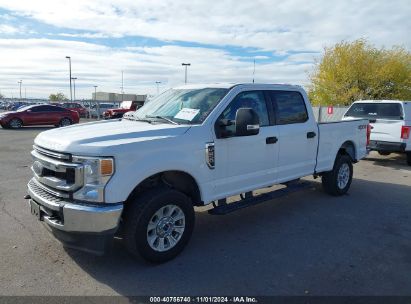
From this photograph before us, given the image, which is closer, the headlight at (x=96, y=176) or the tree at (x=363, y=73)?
the headlight at (x=96, y=176)

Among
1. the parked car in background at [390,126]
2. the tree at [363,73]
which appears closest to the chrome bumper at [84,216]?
the parked car in background at [390,126]

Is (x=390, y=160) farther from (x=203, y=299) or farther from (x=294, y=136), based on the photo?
(x=203, y=299)

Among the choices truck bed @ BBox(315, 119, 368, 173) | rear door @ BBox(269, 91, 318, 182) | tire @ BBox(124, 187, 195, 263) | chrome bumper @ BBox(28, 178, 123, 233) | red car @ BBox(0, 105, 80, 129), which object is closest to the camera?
chrome bumper @ BBox(28, 178, 123, 233)

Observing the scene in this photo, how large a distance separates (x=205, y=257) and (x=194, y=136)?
1407mm

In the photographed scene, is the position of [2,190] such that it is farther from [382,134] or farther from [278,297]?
[382,134]

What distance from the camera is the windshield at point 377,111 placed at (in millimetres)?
11240

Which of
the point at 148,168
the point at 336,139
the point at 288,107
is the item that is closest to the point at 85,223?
the point at 148,168

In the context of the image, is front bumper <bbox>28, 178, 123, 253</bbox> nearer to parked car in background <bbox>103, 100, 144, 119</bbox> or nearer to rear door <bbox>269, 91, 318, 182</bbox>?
rear door <bbox>269, 91, 318, 182</bbox>

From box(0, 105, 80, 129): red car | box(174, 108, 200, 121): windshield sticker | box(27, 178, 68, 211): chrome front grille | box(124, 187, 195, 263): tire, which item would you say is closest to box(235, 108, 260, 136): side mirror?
box(174, 108, 200, 121): windshield sticker

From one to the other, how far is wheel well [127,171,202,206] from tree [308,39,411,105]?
2281 cm

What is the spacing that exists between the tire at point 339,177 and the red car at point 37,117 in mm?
19117

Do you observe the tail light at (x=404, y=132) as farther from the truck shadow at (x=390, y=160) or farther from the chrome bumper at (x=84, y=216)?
the chrome bumper at (x=84, y=216)

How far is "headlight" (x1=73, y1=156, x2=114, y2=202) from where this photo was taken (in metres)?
3.75

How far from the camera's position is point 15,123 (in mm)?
22391
